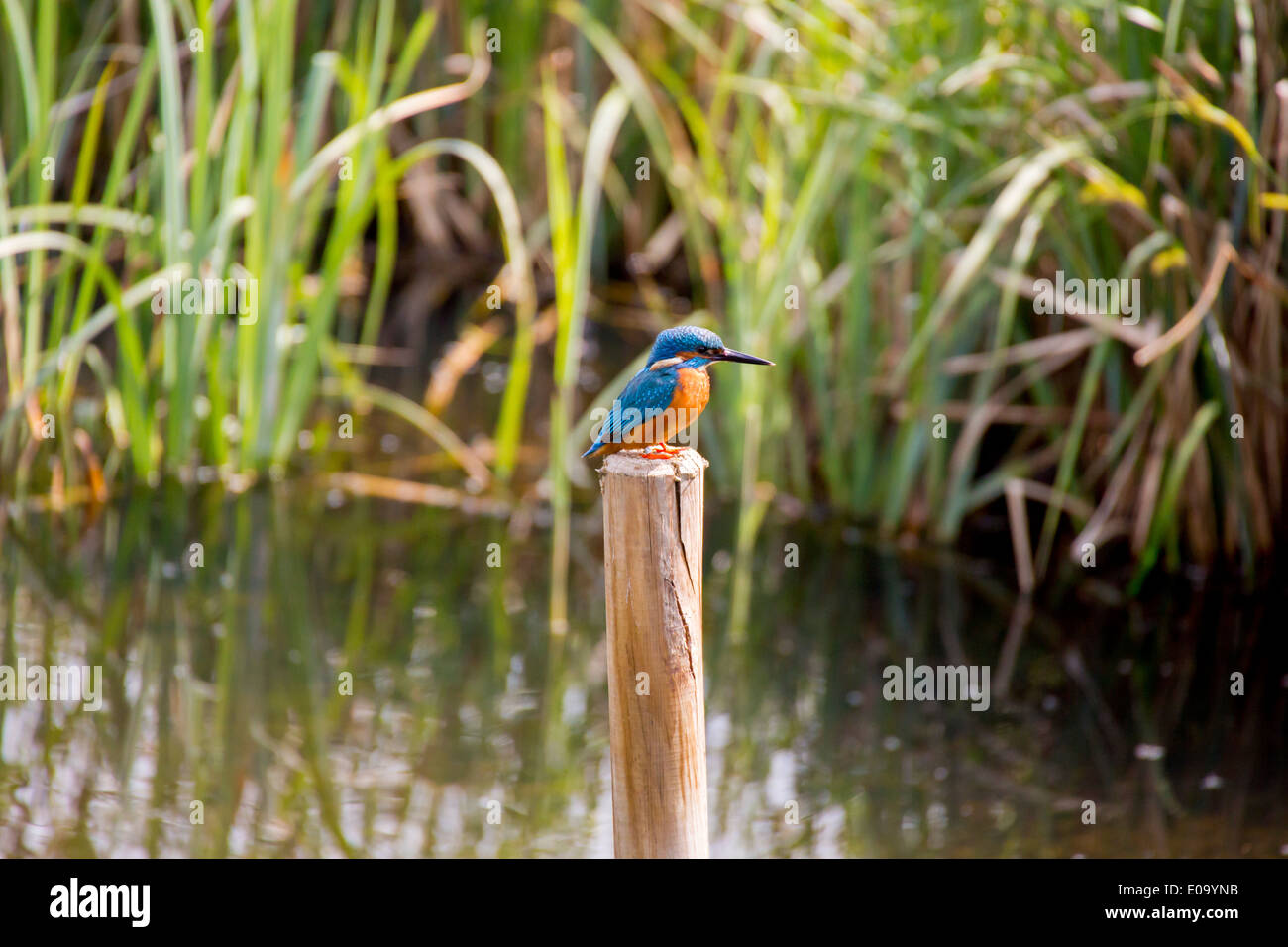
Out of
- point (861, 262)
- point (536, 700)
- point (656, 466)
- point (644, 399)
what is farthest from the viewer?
point (861, 262)

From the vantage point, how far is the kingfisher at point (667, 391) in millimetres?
2514

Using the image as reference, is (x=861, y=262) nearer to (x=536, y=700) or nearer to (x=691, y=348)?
(x=536, y=700)

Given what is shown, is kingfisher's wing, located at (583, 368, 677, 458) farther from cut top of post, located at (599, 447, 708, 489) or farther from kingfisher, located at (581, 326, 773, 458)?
cut top of post, located at (599, 447, 708, 489)

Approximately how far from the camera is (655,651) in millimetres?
2311

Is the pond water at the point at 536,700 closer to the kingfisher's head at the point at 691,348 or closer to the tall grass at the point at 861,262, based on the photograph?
the tall grass at the point at 861,262

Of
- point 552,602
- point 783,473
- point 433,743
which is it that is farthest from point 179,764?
point 783,473

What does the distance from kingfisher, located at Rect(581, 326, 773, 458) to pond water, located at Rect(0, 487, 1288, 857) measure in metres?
1.29

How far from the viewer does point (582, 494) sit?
222 inches

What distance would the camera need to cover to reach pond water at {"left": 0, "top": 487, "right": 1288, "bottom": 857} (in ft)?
11.4

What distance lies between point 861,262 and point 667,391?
2474 millimetres

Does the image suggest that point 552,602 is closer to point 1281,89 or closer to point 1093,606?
point 1093,606

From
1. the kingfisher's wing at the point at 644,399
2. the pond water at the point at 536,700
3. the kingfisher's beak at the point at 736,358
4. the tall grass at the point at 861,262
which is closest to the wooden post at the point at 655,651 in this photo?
the kingfisher's wing at the point at 644,399

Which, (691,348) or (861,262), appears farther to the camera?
(861,262)

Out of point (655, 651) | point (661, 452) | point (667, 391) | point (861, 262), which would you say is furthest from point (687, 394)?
point (861, 262)
